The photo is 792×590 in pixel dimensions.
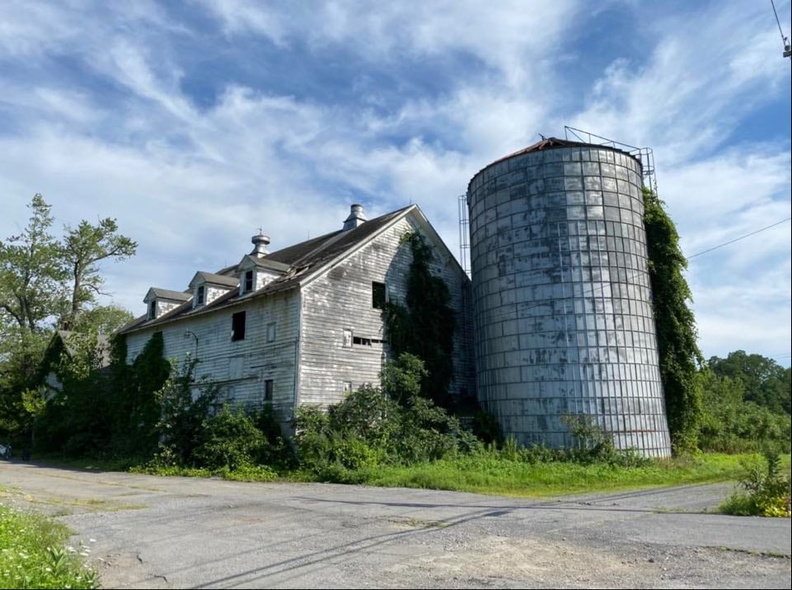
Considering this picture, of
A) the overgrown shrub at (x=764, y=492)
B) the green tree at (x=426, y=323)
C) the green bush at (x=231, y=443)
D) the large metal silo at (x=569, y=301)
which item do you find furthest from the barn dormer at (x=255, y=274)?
the overgrown shrub at (x=764, y=492)

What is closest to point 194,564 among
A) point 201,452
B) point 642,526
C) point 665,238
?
point 642,526

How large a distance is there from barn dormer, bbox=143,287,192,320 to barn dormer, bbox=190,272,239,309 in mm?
3693

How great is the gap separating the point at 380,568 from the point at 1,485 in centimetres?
1560

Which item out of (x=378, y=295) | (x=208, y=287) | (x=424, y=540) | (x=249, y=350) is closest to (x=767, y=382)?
(x=424, y=540)

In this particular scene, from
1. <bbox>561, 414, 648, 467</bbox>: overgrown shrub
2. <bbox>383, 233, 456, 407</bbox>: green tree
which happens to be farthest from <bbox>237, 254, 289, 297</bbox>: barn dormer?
<bbox>561, 414, 648, 467</bbox>: overgrown shrub

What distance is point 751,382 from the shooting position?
3.33 metres

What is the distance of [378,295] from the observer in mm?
25469

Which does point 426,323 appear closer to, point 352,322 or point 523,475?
point 352,322

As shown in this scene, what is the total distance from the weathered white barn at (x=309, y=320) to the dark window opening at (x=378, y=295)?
0.04m

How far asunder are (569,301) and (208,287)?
52.2 feet

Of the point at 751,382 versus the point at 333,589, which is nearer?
the point at 751,382

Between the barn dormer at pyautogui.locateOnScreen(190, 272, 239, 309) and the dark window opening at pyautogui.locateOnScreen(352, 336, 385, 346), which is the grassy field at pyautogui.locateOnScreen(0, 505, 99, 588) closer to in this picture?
the dark window opening at pyautogui.locateOnScreen(352, 336, 385, 346)

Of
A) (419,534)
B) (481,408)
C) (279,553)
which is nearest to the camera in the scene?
(279,553)

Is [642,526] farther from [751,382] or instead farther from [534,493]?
[751,382]
